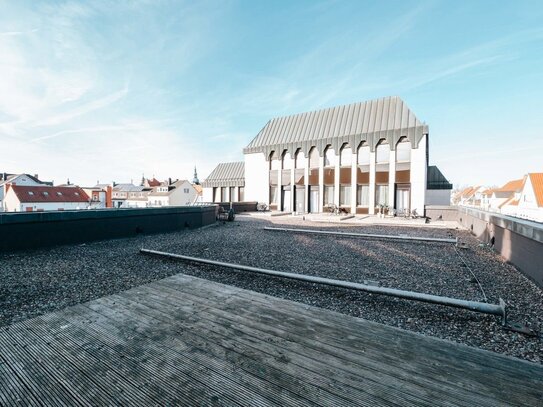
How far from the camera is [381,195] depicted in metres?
24.5

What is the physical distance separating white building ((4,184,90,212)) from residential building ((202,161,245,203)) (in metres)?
33.9

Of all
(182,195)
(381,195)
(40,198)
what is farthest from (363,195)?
(40,198)

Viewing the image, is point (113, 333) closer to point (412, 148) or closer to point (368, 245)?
point (368, 245)

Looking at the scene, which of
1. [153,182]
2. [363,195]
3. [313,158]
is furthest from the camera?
[153,182]

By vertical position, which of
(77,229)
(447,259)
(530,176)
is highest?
(530,176)

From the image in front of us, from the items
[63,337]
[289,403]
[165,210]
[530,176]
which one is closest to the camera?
[289,403]

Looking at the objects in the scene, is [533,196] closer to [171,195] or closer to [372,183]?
[372,183]

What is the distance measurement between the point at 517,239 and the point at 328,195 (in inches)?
796

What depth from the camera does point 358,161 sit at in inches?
1000

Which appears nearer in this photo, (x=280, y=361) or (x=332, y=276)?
(x=280, y=361)

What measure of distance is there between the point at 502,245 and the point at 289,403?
9.87 m

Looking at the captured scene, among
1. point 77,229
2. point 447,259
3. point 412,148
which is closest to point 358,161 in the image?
point 412,148

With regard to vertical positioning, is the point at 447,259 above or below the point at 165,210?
below

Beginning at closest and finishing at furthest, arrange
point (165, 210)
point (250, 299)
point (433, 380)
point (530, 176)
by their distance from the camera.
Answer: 1. point (433, 380)
2. point (250, 299)
3. point (165, 210)
4. point (530, 176)
